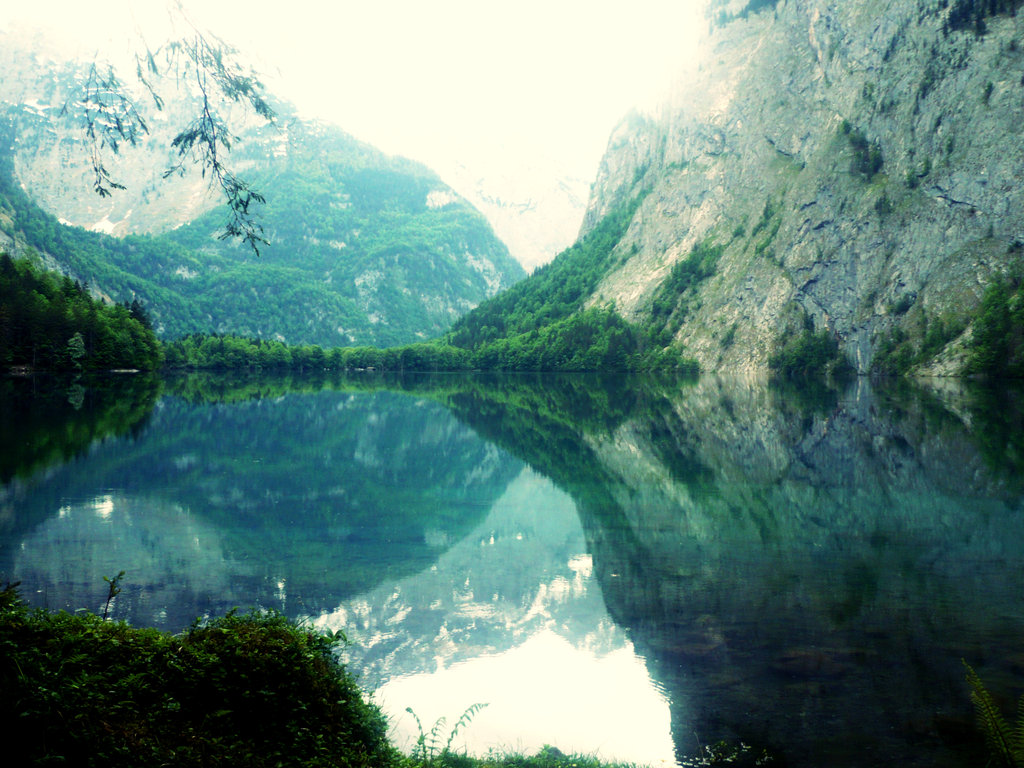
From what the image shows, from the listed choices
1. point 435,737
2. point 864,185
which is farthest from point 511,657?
point 864,185

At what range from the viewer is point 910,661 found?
11.2 metres

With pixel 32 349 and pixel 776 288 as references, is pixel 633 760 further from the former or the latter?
pixel 776 288

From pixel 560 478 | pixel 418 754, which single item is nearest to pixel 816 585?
pixel 418 754

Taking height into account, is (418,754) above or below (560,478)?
below

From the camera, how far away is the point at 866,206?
151500mm

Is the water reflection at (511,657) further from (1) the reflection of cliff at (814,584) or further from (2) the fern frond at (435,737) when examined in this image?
(1) the reflection of cliff at (814,584)

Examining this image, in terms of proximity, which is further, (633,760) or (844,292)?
(844,292)

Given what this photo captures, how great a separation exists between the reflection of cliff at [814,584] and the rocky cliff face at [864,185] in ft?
356

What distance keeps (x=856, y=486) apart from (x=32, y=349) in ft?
374

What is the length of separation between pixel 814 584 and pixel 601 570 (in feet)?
14.6

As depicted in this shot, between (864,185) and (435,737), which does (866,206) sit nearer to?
(864,185)

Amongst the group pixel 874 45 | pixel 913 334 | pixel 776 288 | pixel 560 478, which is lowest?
pixel 560 478

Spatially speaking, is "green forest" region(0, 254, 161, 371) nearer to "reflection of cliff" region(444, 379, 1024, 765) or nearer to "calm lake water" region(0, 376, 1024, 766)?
"calm lake water" region(0, 376, 1024, 766)

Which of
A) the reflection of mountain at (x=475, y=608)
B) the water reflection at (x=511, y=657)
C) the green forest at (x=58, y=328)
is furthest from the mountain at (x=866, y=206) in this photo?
the green forest at (x=58, y=328)
